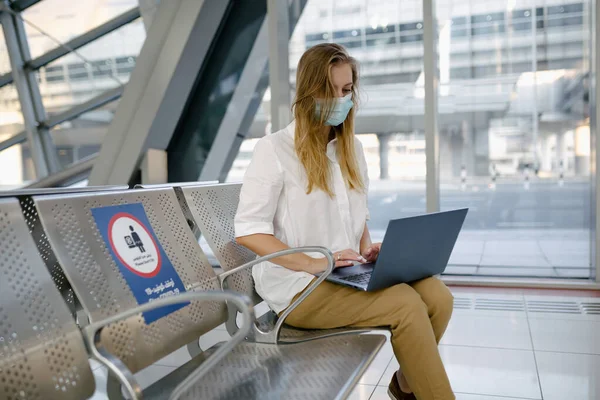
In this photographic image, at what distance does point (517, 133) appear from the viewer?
15.0 feet

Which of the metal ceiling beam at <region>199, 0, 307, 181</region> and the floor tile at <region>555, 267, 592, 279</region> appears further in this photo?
the metal ceiling beam at <region>199, 0, 307, 181</region>

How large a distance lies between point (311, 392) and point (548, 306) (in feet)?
9.23

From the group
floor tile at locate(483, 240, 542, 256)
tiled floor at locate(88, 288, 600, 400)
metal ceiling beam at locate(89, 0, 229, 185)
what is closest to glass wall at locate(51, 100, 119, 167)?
metal ceiling beam at locate(89, 0, 229, 185)

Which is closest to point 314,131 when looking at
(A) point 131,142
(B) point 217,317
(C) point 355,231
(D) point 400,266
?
(C) point 355,231

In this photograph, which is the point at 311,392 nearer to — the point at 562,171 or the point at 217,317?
the point at 217,317

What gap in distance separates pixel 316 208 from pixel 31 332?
933 millimetres

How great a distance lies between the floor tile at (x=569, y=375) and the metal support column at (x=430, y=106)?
1766 millimetres

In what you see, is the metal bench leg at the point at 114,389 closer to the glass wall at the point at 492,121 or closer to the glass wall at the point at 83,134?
the glass wall at the point at 492,121

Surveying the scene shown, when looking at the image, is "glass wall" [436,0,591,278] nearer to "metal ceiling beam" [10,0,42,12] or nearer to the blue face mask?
the blue face mask

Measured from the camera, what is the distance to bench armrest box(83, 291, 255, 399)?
3.65 feet

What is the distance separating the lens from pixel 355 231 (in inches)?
79.4

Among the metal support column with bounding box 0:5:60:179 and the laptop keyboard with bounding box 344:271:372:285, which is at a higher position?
the metal support column with bounding box 0:5:60:179

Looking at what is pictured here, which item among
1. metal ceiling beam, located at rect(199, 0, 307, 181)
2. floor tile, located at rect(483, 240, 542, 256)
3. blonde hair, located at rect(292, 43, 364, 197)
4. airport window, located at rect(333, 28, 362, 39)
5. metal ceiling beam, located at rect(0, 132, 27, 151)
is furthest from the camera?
metal ceiling beam, located at rect(0, 132, 27, 151)

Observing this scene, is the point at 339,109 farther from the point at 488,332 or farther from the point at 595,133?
the point at 595,133
